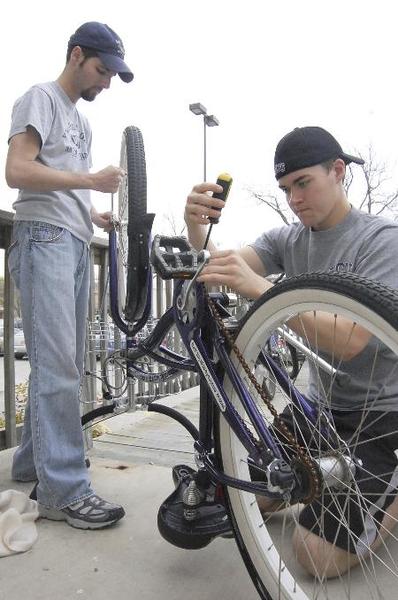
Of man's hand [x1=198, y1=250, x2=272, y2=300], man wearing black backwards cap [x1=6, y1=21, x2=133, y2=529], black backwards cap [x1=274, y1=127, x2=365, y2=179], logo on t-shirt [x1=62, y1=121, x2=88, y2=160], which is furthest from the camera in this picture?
logo on t-shirt [x1=62, y1=121, x2=88, y2=160]

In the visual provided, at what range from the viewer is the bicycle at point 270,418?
4.02 ft

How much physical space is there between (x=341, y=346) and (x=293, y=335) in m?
0.20

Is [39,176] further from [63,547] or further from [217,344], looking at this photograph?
[63,547]

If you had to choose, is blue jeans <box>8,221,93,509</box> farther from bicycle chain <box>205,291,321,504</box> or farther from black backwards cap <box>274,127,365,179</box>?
black backwards cap <box>274,127,365,179</box>

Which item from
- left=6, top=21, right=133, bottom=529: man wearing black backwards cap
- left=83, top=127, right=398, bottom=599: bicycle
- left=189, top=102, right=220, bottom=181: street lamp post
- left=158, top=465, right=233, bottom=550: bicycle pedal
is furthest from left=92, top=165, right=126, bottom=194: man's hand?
left=189, top=102, right=220, bottom=181: street lamp post

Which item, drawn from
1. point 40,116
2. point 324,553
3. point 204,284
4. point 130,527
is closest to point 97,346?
point 130,527

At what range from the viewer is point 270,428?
54.6 inches

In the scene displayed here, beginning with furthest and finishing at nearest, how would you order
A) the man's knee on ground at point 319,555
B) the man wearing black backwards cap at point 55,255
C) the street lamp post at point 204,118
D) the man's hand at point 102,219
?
the street lamp post at point 204,118 → the man's hand at point 102,219 → the man wearing black backwards cap at point 55,255 → the man's knee on ground at point 319,555

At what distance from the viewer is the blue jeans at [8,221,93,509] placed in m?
1.94

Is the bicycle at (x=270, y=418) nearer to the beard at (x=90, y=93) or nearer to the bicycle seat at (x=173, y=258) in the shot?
the bicycle seat at (x=173, y=258)

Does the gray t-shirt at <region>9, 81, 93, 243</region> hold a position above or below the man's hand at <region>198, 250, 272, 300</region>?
above

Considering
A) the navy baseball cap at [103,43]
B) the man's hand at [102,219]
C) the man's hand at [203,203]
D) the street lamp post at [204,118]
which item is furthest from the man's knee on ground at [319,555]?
the street lamp post at [204,118]

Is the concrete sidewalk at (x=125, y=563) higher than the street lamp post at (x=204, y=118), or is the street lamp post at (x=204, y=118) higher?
the street lamp post at (x=204, y=118)

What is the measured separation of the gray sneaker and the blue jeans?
3 cm
